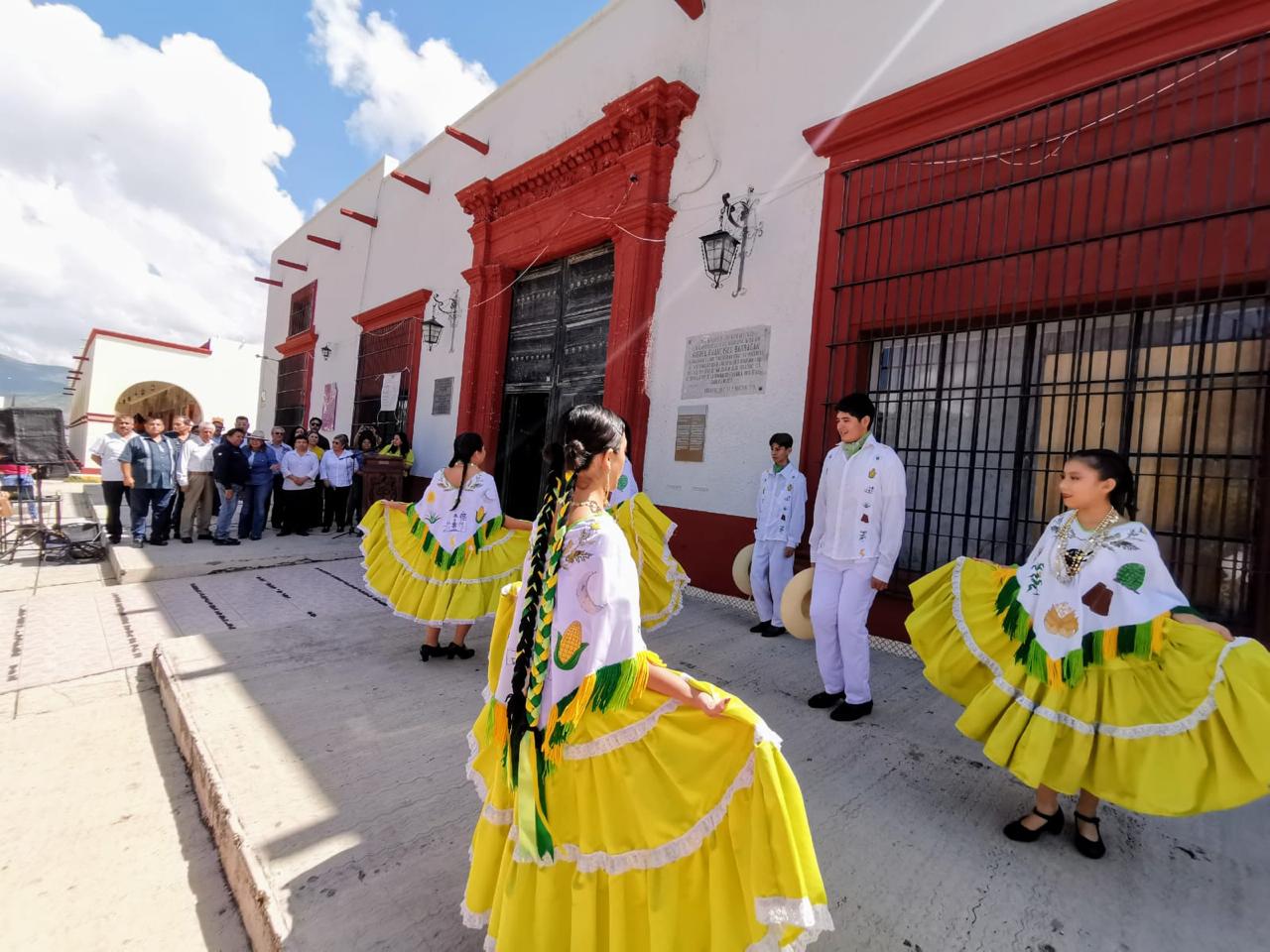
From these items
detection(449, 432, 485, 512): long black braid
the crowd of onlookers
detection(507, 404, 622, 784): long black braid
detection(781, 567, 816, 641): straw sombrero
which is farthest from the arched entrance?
detection(507, 404, 622, 784): long black braid

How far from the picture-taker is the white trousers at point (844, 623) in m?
3.31

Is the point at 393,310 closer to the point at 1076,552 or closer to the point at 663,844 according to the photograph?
the point at 1076,552

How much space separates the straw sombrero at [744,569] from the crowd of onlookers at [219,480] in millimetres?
6565

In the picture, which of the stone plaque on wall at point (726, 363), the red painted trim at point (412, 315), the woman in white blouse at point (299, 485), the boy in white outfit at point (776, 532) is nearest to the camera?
the boy in white outfit at point (776, 532)

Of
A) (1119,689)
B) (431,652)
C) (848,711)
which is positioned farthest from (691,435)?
(1119,689)

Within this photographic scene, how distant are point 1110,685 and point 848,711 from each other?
52.7 inches

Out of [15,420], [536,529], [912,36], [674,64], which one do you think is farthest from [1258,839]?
[15,420]

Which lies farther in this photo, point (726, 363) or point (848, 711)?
point (726, 363)

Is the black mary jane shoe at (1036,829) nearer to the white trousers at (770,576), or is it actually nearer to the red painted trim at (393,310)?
the white trousers at (770,576)

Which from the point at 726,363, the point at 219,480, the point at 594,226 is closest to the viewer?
the point at 726,363

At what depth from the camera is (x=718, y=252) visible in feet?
19.1

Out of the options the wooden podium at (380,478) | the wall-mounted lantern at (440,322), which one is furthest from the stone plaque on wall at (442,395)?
the wooden podium at (380,478)

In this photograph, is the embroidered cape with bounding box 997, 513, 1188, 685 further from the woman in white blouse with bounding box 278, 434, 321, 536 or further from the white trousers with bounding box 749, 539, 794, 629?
the woman in white blouse with bounding box 278, 434, 321, 536

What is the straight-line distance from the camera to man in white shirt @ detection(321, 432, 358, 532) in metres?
9.86
